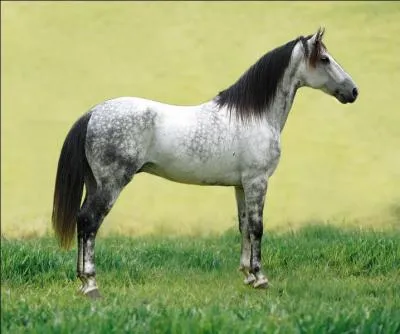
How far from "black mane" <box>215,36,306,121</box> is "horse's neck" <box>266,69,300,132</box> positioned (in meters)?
0.06

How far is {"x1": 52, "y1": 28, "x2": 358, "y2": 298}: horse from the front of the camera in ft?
17.2

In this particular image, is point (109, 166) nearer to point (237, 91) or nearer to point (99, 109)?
point (99, 109)

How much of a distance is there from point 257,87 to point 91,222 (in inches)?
69.5

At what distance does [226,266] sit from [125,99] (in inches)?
87.3

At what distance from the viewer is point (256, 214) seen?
5770 mm

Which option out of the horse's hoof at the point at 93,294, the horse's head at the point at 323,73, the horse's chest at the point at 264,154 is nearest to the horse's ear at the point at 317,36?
the horse's head at the point at 323,73

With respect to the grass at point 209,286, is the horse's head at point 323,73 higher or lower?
higher

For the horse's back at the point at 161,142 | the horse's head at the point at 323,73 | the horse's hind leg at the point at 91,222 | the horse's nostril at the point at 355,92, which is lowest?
the horse's hind leg at the point at 91,222

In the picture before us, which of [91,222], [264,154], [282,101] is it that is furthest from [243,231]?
[91,222]

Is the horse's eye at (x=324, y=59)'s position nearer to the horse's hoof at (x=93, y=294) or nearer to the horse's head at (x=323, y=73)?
the horse's head at (x=323, y=73)

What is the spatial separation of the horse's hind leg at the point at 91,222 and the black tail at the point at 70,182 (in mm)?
154

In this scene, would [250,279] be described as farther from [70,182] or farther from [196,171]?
[70,182]

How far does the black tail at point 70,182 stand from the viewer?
534cm

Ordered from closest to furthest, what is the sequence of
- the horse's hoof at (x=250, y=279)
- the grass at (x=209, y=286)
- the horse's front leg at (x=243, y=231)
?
the grass at (x=209, y=286) → the horse's hoof at (x=250, y=279) → the horse's front leg at (x=243, y=231)
